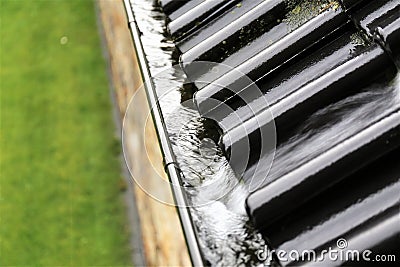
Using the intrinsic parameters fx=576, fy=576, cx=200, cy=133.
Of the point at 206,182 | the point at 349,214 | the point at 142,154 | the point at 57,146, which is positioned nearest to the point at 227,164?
the point at 206,182

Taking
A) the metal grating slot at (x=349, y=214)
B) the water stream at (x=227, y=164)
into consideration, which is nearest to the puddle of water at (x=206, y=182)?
the water stream at (x=227, y=164)

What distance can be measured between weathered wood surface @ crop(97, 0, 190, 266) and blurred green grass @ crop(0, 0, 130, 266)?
1.04 feet

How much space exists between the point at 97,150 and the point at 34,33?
2542 mm

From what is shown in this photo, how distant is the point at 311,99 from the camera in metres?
2.12

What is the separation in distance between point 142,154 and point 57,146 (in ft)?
5.30

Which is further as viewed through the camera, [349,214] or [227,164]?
[227,164]

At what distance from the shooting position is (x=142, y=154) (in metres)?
5.10

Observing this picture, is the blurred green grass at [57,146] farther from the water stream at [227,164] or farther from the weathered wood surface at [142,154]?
the water stream at [227,164]

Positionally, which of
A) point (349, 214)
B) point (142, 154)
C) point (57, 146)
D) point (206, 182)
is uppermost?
point (349, 214)

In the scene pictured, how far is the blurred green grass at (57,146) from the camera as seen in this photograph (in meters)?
5.45

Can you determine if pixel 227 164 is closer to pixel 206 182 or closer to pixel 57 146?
pixel 206 182

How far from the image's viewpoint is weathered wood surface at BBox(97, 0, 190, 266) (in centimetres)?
342

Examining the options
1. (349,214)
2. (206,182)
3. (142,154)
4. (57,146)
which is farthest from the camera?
(57,146)

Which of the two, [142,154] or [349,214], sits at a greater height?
[349,214]
